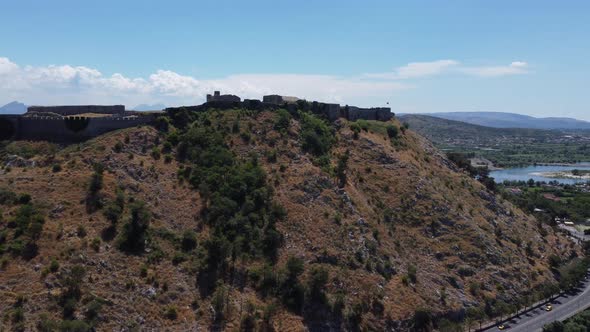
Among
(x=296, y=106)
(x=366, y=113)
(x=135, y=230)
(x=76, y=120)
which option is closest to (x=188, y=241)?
(x=135, y=230)

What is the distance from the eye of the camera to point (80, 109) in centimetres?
5988

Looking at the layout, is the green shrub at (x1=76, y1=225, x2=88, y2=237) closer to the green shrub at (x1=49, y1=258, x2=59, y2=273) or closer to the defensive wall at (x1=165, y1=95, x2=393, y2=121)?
the green shrub at (x1=49, y1=258, x2=59, y2=273)

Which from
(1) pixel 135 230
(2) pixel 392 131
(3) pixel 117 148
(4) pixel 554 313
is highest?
(2) pixel 392 131

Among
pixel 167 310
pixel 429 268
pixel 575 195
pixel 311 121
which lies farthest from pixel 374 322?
pixel 575 195

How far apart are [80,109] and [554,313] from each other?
204 feet

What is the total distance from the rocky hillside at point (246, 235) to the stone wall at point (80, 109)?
8.23 m

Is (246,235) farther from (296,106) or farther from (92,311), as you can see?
(296,106)

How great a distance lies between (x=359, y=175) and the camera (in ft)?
201

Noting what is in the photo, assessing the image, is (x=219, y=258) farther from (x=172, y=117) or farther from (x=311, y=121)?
(x=311, y=121)

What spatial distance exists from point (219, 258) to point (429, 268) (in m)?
23.8

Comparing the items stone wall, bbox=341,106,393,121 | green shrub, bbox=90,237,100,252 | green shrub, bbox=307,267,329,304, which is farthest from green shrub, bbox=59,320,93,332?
stone wall, bbox=341,106,393,121

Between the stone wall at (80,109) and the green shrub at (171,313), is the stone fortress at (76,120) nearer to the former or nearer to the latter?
the stone wall at (80,109)

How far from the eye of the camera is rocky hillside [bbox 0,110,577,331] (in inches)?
1447

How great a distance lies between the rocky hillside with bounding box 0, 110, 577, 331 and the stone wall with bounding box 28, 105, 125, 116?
8232mm
